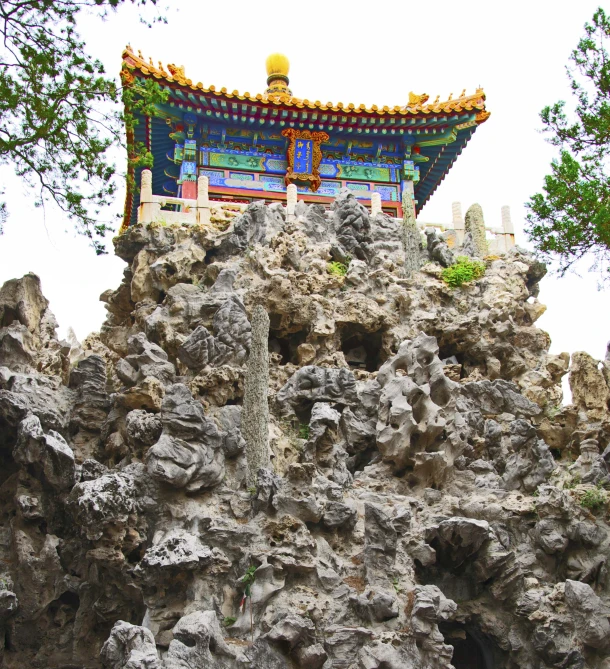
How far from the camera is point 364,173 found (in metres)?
19.9

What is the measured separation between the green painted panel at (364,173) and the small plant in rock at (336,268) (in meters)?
4.32

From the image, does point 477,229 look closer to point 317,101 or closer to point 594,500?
point 317,101

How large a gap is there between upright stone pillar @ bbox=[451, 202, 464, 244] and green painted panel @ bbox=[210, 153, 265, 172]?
14.4ft

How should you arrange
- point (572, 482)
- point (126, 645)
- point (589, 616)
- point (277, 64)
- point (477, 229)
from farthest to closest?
point (277, 64)
point (477, 229)
point (572, 482)
point (589, 616)
point (126, 645)

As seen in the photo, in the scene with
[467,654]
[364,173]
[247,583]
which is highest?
[364,173]

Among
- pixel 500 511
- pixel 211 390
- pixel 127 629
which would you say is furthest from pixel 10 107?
pixel 500 511

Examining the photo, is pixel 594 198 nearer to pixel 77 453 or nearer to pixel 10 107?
pixel 10 107

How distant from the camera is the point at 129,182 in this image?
1089 cm

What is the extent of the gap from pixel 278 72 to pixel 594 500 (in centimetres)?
1478

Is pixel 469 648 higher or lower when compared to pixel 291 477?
lower

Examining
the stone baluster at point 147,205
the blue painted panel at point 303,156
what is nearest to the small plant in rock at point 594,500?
the stone baluster at point 147,205

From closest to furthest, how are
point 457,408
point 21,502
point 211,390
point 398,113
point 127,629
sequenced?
point 127,629, point 21,502, point 211,390, point 457,408, point 398,113

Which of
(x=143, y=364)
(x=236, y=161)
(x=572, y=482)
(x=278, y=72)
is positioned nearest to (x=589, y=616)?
(x=572, y=482)

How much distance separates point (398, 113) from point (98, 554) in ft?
39.8
